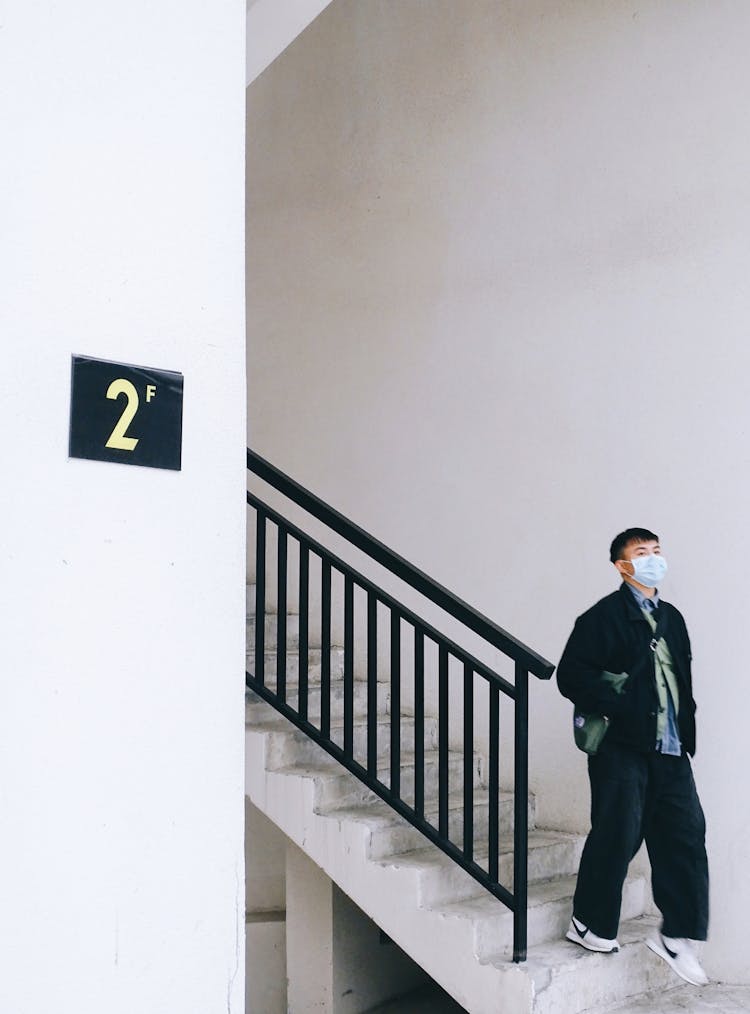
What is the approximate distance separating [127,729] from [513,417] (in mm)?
2982

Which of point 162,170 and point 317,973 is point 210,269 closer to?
point 162,170

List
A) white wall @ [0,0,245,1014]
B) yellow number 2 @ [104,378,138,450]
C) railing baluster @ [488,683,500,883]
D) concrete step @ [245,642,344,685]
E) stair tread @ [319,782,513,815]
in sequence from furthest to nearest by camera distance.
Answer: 1. concrete step @ [245,642,344,685]
2. stair tread @ [319,782,513,815]
3. railing baluster @ [488,683,500,883]
4. yellow number 2 @ [104,378,138,450]
5. white wall @ [0,0,245,1014]

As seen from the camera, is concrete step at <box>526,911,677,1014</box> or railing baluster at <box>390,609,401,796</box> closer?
concrete step at <box>526,911,677,1014</box>

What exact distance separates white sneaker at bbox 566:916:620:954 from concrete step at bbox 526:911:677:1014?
0.06ft

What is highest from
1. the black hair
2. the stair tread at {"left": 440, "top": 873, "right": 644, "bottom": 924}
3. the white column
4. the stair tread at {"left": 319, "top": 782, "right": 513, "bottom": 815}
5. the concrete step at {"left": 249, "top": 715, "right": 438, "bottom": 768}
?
the black hair

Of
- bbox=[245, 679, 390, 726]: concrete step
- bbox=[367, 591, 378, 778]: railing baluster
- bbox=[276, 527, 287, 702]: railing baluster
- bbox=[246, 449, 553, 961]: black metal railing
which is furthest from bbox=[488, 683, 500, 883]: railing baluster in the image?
bbox=[245, 679, 390, 726]: concrete step

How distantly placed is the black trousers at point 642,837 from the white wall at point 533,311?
0.42 m

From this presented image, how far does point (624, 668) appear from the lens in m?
3.57

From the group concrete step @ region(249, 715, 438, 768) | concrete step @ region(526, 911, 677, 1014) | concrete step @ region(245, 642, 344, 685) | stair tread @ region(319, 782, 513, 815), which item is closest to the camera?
concrete step @ region(526, 911, 677, 1014)

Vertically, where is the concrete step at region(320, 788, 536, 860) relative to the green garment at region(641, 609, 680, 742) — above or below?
below

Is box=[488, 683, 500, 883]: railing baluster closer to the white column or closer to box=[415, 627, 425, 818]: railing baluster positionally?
box=[415, 627, 425, 818]: railing baluster

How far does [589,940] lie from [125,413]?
7.89ft

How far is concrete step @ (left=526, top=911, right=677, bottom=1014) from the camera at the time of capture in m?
3.31

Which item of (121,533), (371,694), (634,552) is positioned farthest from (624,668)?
(121,533)
